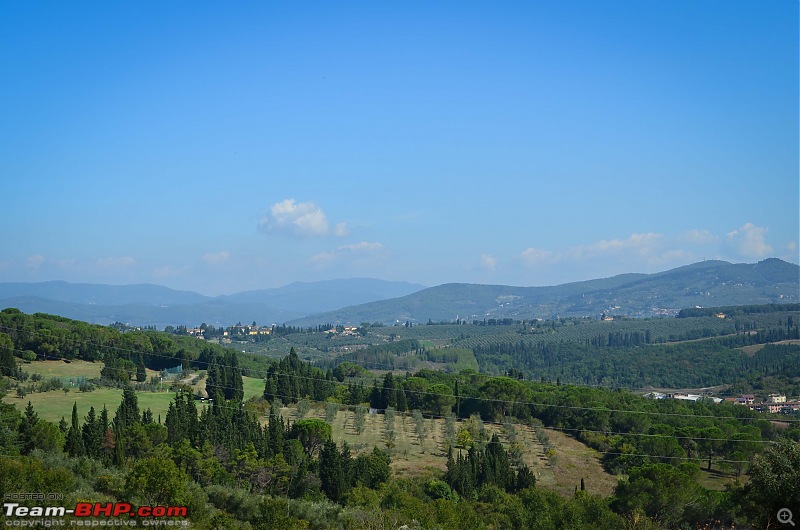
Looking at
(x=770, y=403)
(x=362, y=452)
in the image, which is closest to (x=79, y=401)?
(x=362, y=452)

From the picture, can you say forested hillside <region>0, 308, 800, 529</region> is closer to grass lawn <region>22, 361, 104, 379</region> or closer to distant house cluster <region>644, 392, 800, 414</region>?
grass lawn <region>22, 361, 104, 379</region>

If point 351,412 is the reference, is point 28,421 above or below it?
above

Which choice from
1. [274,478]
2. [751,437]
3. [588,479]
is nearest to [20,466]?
[274,478]

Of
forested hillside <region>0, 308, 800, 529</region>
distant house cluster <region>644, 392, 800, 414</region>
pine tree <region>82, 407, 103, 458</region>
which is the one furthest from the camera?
distant house cluster <region>644, 392, 800, 414</region>

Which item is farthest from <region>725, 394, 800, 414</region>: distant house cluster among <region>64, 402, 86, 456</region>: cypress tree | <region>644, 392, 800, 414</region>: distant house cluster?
<region>64, 402, 86, 456</region>: cypress tree

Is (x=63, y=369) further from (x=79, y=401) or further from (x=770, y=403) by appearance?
(x=770, y=403)

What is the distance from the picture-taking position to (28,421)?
36.7 metres

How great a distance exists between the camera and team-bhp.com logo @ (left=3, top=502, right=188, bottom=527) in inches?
707

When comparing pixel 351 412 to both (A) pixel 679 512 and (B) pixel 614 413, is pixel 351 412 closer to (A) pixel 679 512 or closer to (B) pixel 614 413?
(B) pixel 614 413

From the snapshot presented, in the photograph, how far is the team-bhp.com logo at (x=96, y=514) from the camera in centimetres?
1797

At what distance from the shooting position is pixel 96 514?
20344 millimetres

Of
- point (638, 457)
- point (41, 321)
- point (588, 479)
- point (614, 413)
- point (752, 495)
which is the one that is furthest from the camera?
point (41, 321)

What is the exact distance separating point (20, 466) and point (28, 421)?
17.1 metres

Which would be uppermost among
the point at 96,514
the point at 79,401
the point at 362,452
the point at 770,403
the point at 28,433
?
the point at 96,514
